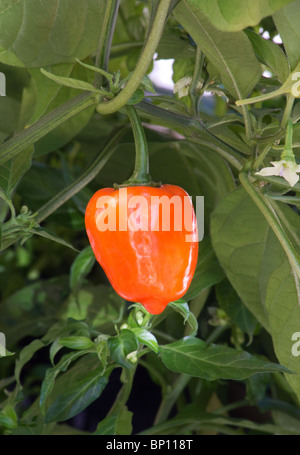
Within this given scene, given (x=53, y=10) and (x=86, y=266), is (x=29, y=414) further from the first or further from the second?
(x=53, y=10)

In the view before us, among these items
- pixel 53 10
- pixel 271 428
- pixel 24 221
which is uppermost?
pixel 53 10

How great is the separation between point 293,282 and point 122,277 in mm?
123

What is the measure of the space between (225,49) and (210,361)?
0.21 m

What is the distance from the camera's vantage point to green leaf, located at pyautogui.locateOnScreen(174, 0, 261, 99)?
316 millimetres

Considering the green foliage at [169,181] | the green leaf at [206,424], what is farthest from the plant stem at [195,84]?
the green leaf at [206,424]

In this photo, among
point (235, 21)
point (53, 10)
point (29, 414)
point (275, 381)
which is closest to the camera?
point (235, 21)

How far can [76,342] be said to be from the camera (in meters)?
0.42

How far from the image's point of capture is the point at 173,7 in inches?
11.6

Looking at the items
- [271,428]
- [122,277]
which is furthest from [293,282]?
[271,428]

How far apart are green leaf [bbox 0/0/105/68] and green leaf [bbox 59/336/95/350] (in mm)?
197

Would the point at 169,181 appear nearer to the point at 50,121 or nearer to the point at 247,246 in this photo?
the point at 247,246

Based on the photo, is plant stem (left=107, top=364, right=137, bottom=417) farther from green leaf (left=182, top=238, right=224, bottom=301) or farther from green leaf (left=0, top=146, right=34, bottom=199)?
green leaf (left=0, top=146, right=34, bottom=199)

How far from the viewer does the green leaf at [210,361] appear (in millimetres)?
385

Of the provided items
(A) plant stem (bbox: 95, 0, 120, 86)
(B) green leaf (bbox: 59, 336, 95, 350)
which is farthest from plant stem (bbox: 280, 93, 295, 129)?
(B) green leaf (bbox: 59, 336, 95, 350)
